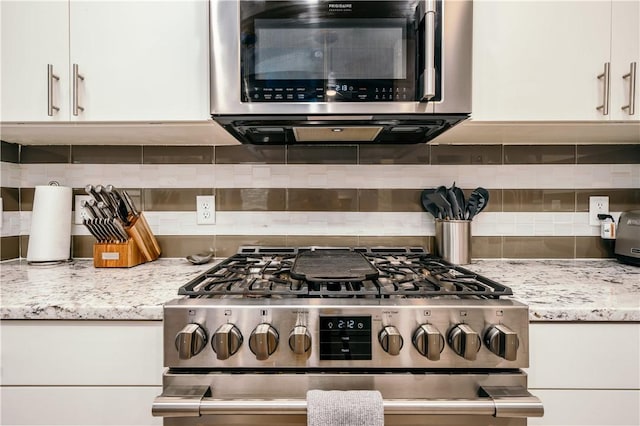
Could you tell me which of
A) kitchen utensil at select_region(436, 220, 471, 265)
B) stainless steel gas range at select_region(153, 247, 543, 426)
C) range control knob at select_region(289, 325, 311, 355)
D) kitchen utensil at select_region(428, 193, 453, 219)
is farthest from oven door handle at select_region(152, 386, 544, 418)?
kitchen utensil at select_region(428, 193, 453, 219)

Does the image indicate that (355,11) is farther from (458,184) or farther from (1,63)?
(1,63)

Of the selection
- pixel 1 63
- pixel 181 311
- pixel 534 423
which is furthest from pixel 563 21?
pixel 1 63

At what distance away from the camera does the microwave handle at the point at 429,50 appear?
1002mm

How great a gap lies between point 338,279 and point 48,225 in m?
1.17

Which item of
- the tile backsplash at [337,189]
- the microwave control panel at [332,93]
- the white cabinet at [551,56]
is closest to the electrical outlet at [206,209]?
the tile backsplash at [337,189]

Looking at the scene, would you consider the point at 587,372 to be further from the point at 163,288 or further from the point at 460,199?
the point at 163,288

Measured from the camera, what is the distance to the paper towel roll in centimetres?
135

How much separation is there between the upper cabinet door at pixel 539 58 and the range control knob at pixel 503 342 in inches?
25.9

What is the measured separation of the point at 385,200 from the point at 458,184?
1.01 feet

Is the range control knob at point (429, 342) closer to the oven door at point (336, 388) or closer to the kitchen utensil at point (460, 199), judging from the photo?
the oven door at point (336, 388)

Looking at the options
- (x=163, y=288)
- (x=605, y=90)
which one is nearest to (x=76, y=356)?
(x=163, y=288)

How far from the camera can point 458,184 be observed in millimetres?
1477

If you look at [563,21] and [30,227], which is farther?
[30,227]

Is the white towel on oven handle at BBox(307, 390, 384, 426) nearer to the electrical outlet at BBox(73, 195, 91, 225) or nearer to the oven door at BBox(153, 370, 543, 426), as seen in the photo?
the oven door at BBox(153, 370, 543, 426)
